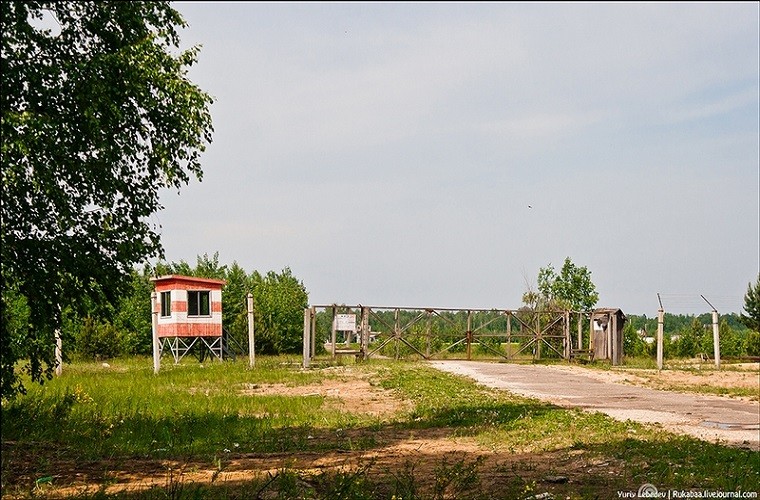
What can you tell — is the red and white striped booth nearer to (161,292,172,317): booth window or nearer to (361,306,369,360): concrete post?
(161,292,172,317): booth window

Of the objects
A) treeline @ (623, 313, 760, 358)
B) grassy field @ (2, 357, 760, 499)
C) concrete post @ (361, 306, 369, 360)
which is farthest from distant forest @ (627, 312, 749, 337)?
grassy field @ (2, 357, 760, 499)

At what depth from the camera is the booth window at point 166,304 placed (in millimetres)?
33500

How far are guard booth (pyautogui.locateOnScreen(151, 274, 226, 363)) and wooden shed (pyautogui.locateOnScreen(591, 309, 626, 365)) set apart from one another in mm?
14745

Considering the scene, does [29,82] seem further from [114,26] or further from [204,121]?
[204,121]

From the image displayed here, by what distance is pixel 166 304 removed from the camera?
111ft

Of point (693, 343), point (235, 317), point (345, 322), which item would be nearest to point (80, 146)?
point (345, 322)

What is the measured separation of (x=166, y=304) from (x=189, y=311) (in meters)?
1.00

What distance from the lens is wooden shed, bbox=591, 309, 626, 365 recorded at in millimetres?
32969

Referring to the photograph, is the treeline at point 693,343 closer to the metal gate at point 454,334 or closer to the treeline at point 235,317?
the metal gate at point 454,334

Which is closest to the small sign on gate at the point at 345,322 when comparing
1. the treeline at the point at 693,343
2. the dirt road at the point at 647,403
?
the dirt road at the point at 647,403

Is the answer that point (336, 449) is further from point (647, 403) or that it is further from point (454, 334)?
point (454, 334)

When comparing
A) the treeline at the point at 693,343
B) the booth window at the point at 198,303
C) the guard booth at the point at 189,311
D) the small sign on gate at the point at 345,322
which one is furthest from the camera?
the treeline at the point at 693,343

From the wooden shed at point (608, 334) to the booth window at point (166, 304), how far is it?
54.0ft

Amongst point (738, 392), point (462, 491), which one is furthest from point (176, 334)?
point (462, 491)
